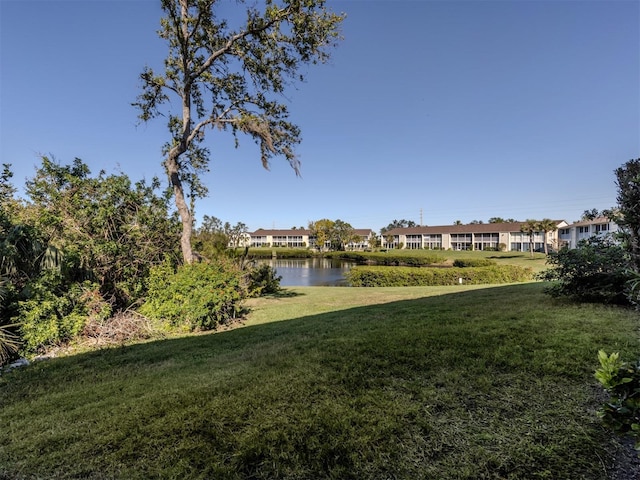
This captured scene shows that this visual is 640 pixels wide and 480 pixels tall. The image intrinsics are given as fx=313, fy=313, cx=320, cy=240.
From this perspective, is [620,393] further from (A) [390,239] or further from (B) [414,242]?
(A) [390,239]

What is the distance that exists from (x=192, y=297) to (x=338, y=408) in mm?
5810

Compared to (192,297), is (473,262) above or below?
below

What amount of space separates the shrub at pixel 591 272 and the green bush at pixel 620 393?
532cm

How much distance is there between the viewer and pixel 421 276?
17391mm

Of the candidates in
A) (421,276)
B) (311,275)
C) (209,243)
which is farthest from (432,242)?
(209,243)

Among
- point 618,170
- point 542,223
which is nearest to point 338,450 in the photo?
point 618,170

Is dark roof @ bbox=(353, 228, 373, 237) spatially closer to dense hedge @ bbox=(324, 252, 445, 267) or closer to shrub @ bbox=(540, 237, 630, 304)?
dense hedge @ bbox=(324, 252, 445, 267)

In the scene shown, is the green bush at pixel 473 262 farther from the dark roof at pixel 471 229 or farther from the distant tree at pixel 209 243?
the dark roof at pixel 471 229

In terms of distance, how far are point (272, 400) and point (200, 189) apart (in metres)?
11.8

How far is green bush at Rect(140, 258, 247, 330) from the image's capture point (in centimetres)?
744

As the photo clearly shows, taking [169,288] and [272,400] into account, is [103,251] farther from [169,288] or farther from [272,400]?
[272,400]

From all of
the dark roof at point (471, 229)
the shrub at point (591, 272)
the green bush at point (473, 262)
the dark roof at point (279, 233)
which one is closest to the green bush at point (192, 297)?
the shrub at point (591, 272)

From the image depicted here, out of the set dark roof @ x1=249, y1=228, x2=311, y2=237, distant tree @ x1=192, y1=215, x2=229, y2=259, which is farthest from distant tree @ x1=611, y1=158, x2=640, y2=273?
dark roof @ x1=249, y1=228, x2=311, y2=237

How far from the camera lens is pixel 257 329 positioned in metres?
6.87
